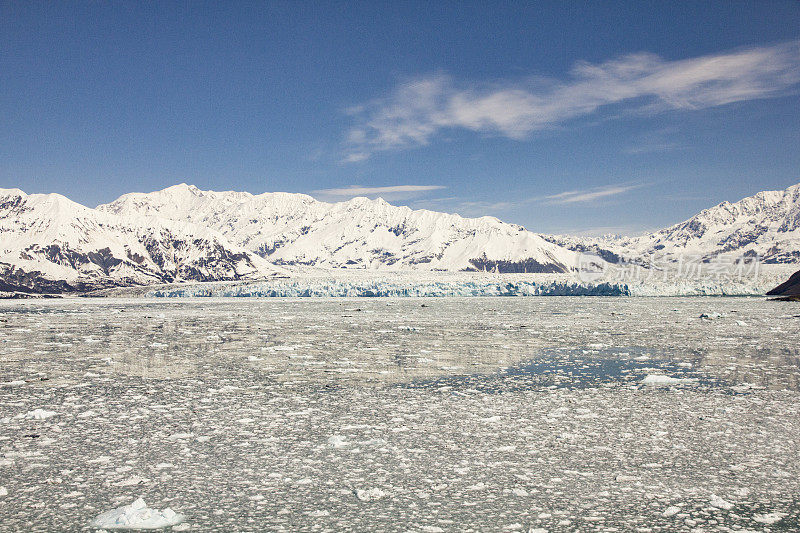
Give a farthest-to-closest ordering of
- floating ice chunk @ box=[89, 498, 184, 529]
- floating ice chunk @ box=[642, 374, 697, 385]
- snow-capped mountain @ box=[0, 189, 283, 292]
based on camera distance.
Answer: snow-capped mountain @ box=[0, 189, 283, 292], floating ice chunk @ box=[642, 374, 697, 385], floating ice chunk @ box=[89, 498, 184, 529]

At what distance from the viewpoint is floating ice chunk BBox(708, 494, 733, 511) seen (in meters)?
3.85

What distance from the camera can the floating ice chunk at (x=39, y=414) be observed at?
6355 millimetres

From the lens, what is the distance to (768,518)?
3662 mm

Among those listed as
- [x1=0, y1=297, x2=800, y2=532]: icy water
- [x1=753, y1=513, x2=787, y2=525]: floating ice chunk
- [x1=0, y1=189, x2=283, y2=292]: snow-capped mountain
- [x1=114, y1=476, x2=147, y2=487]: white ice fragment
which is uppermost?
[x1=0, y1=189, x2=283, y2=292]: snow-capped mountain

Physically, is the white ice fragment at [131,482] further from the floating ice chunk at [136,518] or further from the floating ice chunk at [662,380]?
the floating ice chunk at [662,380]

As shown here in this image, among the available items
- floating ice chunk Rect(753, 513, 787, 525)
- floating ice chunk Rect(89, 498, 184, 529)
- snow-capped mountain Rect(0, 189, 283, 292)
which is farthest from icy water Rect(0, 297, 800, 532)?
snow-capped mountain Rect(0, 189, 283, 292)

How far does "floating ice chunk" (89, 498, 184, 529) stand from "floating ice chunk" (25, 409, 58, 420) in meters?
3.47

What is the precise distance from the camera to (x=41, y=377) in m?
8.98

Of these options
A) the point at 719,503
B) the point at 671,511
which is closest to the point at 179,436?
the point at 671,511

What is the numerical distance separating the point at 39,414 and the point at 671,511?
689cm

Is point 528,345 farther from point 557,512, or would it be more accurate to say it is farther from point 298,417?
point 557,512

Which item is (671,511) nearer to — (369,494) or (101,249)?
(369,494)

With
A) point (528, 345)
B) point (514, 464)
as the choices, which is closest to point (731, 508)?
point (514, 464)

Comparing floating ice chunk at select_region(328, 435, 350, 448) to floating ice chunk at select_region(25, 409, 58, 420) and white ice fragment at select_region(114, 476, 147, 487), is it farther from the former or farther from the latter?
floating ice chunk at select_region(25, 409, 58, 420)
